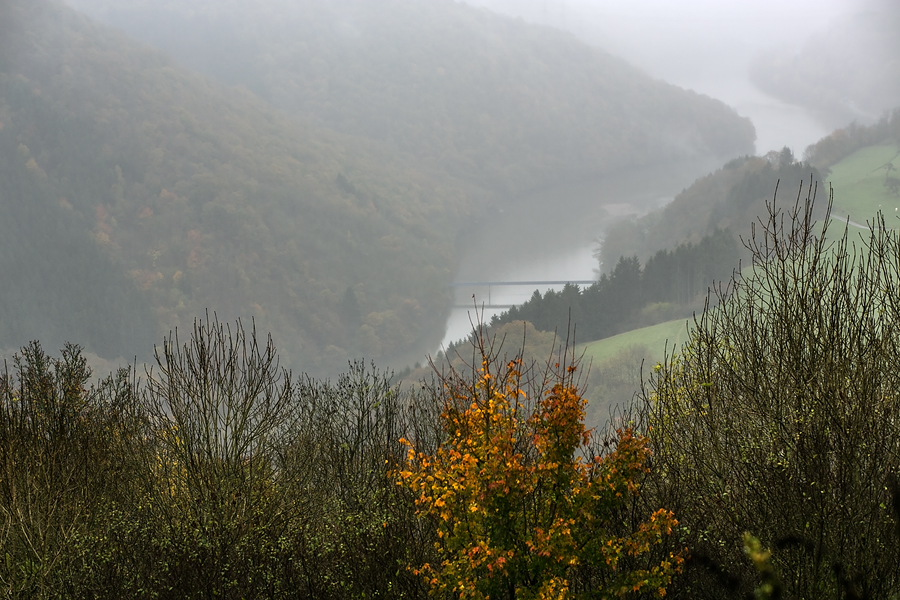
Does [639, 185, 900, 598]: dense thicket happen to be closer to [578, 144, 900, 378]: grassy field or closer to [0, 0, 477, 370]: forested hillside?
[578, 144, 900, 378]: grassy field

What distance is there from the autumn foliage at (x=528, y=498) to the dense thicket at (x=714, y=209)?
10436 cm

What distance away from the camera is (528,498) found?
858 centimetres

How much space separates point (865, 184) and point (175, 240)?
153209 millimetres

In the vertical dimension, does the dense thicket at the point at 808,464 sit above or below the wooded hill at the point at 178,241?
below

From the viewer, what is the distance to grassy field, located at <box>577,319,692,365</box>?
87.1m

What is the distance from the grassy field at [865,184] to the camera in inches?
3713

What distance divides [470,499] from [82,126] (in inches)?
8478

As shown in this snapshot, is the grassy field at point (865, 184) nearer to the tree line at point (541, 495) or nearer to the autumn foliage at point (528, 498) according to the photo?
the tree line at point (541, 495)

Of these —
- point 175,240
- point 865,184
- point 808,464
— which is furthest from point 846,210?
point 175,240

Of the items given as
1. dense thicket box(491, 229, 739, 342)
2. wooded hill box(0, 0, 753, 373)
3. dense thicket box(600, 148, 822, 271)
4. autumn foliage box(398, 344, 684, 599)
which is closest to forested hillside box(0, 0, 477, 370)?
wooded hill box(0, 0, 753, 373)

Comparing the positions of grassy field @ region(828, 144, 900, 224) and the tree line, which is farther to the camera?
grassy field @ region(828, 144, 900, 224)

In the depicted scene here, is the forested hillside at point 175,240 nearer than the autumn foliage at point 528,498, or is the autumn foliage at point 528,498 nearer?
the autumn foliage at point 528,498

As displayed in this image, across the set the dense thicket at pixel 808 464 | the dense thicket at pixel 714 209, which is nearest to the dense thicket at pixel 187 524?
the dense thicket at pixel 808 464

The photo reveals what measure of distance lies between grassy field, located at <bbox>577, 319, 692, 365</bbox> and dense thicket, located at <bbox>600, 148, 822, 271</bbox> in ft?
76.1
